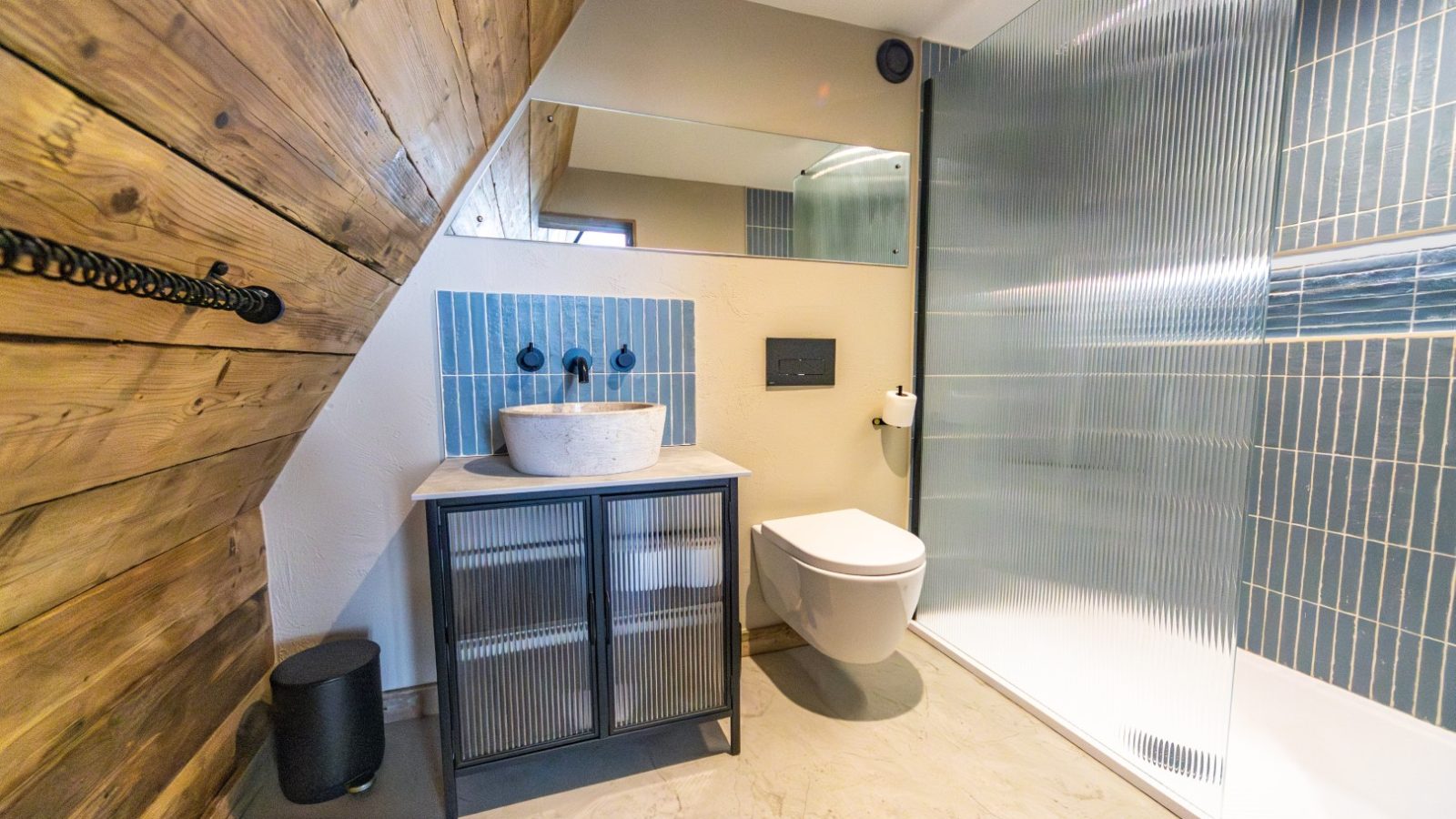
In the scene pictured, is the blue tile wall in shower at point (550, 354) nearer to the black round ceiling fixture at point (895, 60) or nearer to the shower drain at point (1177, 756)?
the black round ceiling fixture at point (895, 60)

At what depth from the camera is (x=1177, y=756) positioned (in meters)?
1.24

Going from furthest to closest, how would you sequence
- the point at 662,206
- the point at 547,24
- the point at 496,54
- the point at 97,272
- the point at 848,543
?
1. the point at 662,206
2. the point at 848,543
3. the point at 547,24
4. the point at 496,54
5. the point at 97,272

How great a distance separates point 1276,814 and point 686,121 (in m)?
2.39

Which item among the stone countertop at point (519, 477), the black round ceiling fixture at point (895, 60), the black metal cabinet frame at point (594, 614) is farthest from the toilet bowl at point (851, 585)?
the black round ceiling fixture at point (895, 60)

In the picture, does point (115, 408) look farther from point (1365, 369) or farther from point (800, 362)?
point (1365, 369)

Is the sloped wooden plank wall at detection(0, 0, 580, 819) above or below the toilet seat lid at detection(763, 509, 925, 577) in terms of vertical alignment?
above

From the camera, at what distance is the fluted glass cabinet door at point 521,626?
1219 millimetres

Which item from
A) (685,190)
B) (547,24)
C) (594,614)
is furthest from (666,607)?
(547,24)

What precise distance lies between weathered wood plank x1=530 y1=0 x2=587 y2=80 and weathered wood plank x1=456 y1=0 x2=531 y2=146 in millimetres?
29

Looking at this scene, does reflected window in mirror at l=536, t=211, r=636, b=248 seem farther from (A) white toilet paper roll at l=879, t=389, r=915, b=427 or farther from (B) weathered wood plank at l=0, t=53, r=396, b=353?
(A) white toilet paper roll at l=879, t=389, r=915, b=427

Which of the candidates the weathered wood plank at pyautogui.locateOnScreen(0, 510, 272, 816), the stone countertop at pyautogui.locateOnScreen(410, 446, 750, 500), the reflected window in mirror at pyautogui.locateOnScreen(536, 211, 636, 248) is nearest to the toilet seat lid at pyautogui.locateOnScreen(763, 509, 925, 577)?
the stone countertop at pyautogui.locateOnScreen(410, 446, 750, 500)

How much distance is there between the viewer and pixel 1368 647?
4.63 feet

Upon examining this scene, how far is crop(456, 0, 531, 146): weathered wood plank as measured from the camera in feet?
2.98

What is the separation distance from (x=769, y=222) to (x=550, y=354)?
2.79 feet
